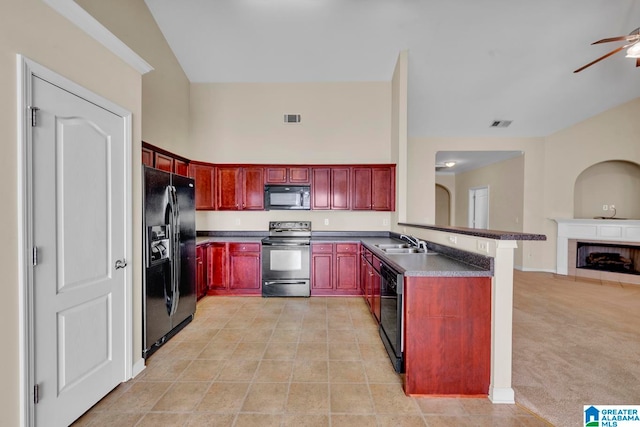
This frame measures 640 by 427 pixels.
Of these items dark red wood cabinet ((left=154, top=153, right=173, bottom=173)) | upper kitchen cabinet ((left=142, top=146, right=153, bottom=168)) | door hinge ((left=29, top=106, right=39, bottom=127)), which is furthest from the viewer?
dark red wood cabinet ((left=154, top=153, right=173, bottom=173))

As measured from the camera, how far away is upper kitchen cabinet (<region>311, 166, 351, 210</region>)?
14.3ft

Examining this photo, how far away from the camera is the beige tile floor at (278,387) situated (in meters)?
1.70

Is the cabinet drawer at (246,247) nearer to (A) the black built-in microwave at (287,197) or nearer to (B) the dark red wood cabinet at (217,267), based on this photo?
(B) the dark red wood cabinet at (217,267)

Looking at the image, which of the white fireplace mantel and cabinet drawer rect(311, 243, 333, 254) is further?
the white fireplace mantel

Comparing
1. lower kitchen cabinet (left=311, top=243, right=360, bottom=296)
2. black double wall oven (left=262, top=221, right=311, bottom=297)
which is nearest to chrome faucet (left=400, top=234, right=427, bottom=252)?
lower kitchen cabinet (left=311, top=243, right=360, bottom=296)

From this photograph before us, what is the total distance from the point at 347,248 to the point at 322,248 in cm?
40

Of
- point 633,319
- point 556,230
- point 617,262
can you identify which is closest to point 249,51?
point 633,319

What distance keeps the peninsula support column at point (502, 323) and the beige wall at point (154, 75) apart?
4.10 m

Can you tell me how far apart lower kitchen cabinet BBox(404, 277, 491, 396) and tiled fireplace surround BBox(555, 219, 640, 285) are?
5.33 m

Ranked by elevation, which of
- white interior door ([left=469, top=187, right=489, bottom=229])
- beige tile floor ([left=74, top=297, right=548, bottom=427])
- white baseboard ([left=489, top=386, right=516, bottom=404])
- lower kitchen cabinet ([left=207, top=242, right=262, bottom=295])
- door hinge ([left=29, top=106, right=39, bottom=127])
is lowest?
beige tile floor ([left=74, top=297, right=548, bottom=427])

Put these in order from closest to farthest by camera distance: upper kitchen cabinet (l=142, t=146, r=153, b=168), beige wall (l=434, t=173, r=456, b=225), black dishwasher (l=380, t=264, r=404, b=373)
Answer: black dishwasher (l=380, t=264, r=404, b=373) < upper kitchen cabinet (l=142, t=146, r=153, b=168) < beige wall (l=434, t=173, r=456, b=225)

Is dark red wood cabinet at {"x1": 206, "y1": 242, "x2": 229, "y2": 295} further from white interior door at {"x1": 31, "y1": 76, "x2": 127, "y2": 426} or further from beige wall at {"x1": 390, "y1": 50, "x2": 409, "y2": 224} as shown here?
beige wall at {"x1": 390, "y1": 50, "x2": 409, "y2": 224}

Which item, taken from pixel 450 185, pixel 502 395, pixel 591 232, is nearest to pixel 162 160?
pixel 502 395

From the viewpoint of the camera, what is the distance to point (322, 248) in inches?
160
